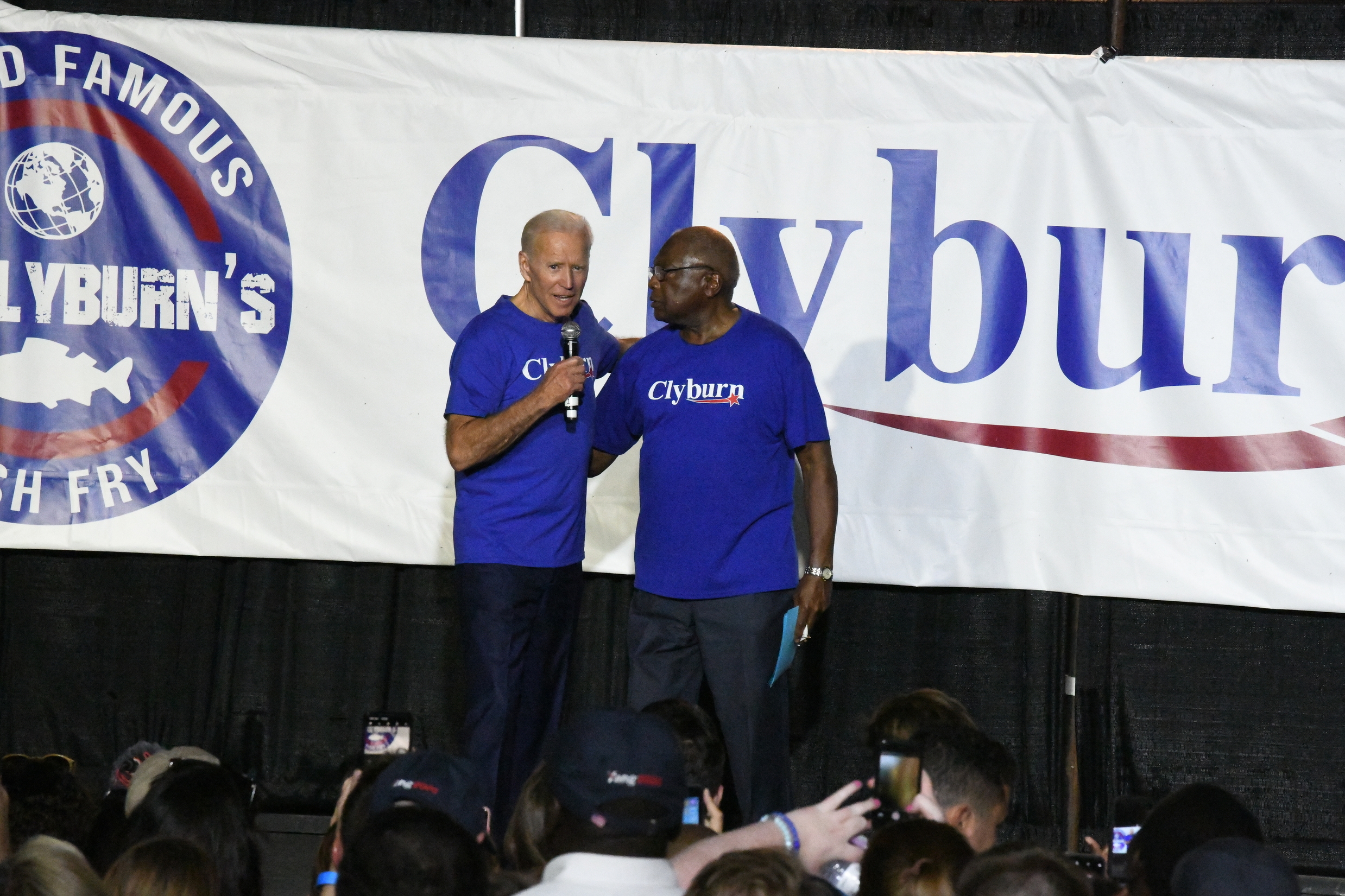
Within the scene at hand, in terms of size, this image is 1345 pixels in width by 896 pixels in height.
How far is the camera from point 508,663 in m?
3.69

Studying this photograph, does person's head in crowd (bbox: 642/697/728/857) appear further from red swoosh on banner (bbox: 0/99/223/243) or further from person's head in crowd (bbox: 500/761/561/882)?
red swoosh on banner (bbox: 0/99/223/243)

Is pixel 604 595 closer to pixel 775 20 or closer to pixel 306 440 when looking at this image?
pixel 306 440

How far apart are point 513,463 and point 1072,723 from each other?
1960 mm

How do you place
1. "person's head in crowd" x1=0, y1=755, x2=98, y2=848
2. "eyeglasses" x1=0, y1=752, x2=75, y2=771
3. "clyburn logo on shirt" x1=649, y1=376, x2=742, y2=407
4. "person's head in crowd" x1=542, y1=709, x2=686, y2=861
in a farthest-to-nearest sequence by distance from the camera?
"clyburn logo on shirt" x1=649, y1=376, x2=742, y2=407, "eyeglasses" x1=0, y1=752, x2=75, y2=771, "person's head in crowd" x1=0, y1=755, x2=98, y2=848, "person's head in crowd" x1=542, y1=709, x2=686, y2=861

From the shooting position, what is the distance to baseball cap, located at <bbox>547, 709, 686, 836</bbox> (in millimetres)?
1996

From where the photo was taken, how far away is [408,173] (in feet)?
14.6

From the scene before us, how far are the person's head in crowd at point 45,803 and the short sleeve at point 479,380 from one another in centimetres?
124

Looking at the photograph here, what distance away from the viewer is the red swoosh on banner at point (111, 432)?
4.52m

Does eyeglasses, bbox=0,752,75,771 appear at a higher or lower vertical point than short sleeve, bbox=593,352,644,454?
lower

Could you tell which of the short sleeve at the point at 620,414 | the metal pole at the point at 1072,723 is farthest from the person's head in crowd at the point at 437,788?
the metal pole at the point at 1072,723

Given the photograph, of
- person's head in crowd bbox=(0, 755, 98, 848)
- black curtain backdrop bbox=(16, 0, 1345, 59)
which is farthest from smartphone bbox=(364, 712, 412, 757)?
black curtain backdrop bbox=(16, 0, 1345, 59)

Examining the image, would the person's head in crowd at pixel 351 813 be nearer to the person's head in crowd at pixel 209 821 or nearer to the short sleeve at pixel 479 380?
the person's head in crowd at pixel 209 821

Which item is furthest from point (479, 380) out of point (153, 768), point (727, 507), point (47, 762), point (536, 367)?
point (47, 762)

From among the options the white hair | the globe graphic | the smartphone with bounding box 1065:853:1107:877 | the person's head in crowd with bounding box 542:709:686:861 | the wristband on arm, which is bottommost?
the smartphone with bounding box 1065:853:1107:877
